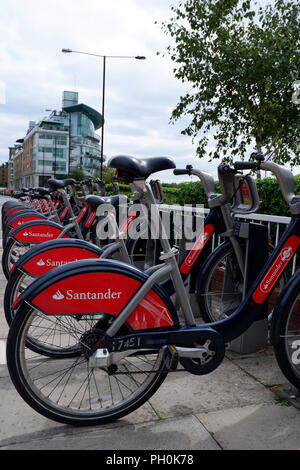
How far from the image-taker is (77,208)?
731cm

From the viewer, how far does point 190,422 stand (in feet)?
7.74

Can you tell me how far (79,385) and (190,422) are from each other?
0.79m

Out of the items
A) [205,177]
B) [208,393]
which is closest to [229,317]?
[208,393]

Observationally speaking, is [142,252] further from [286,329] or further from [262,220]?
[286,329]

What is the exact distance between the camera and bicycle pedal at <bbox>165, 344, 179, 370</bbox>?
2.29 metres

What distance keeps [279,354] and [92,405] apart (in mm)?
1133

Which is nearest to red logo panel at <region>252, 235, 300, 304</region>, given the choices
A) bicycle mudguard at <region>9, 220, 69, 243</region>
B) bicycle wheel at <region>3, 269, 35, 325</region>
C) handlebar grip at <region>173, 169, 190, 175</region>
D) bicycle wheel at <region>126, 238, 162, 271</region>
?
handlebar grip at <region>173, 169, 190, 175</region>

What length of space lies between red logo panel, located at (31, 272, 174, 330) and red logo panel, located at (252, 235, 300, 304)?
737mm

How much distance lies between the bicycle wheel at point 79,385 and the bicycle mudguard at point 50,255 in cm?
64

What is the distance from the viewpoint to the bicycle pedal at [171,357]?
90.0 inches

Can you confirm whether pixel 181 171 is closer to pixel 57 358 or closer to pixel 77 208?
pixel 57 358

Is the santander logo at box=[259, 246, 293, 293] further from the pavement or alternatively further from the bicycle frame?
the pavement

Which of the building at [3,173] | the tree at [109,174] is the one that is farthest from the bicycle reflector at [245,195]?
the building at [3,173]

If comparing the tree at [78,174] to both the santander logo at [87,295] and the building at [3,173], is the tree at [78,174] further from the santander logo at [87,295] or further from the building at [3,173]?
the building at [3,173]
